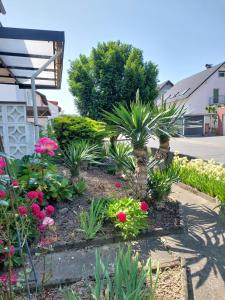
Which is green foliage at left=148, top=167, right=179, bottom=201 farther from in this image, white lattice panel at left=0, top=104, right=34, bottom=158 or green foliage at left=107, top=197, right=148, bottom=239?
white lattice panel at left=0, top=104, right=34, bottom=158

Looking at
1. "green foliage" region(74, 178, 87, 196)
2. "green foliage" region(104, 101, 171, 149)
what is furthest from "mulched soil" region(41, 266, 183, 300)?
"green foliage" region(74, 178, 87, 196)

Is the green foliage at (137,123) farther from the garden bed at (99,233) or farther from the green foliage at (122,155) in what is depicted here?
the garden bed at (99,233)

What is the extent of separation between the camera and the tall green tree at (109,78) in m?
10.8

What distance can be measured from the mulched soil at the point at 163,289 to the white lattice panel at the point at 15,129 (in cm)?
301

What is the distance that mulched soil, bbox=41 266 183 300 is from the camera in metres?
1.86

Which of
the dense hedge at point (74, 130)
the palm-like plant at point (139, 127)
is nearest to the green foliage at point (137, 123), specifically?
the palm-like plant at point (139, 127)

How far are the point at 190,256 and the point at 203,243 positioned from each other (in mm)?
393

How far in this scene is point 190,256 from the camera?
249cm

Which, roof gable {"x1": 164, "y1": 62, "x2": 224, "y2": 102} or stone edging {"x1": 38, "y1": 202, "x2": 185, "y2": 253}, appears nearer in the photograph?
stone edging {"x1": 38, "y1": 202, "x2": 185, "y2": 253}

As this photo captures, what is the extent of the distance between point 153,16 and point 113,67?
4.56 metres

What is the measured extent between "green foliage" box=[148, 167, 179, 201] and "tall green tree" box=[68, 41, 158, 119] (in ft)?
23.8

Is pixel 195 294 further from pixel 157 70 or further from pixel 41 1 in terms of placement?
pixel 157 70

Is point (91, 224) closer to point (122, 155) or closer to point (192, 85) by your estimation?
point (122, 155)

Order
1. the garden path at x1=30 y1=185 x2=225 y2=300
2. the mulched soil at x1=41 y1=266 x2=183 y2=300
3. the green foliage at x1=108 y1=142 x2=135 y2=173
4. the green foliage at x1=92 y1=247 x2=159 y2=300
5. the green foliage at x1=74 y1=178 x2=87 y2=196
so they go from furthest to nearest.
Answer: the green foliage at x1=108 y1=142 x2=135 y2=173
the green foliage at x1=74 y1=178 x2=87 y2=196
the garden path at x1=30 y1=185 x2=225 y2=300
the mulched soil at x1=41 y1=266 x2=183 y2=300
the green foliage at x1=92 y1=247 x2=159 y2=300
